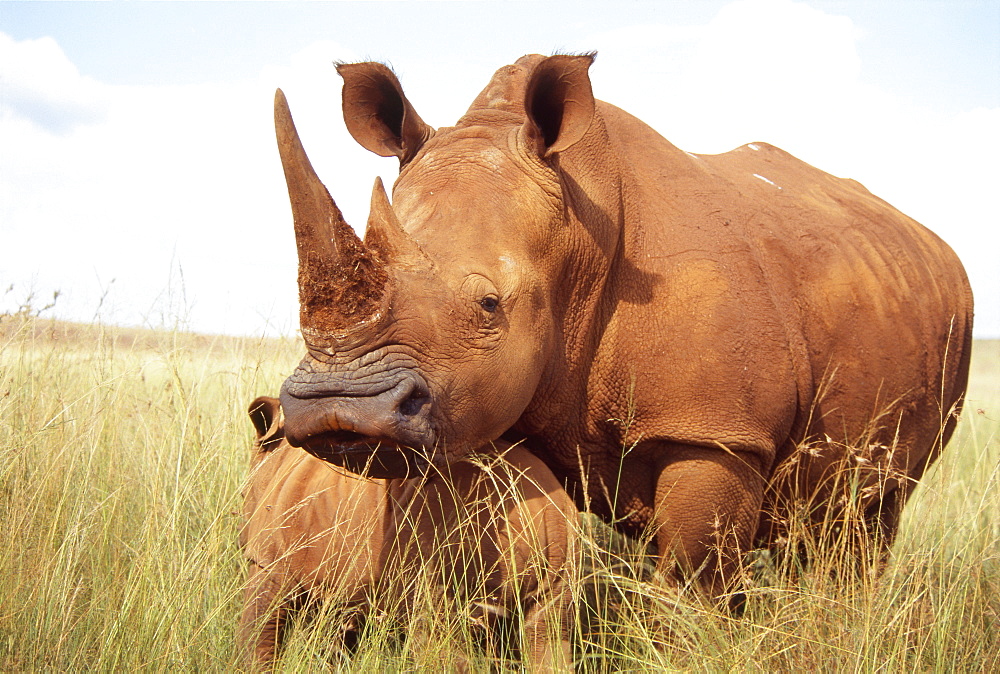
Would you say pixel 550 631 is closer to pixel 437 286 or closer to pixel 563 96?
pixel 437 286

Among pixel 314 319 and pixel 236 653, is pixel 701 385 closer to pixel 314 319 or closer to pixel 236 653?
pixel 314 319

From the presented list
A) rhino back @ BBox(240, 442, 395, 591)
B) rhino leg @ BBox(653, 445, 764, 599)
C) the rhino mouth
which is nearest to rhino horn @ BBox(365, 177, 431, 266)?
the rhino mouth

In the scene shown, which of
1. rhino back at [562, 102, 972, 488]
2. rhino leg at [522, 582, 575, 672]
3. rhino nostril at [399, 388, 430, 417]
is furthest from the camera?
rhino back at [562, 102, 972, 488]

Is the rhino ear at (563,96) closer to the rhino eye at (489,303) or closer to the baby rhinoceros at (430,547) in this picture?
the rhino eye at (489,303)

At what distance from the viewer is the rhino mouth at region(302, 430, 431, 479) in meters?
2.91

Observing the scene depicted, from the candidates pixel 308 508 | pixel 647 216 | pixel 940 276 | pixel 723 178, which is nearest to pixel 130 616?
pixel 308 508

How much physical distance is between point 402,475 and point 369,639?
0.64 metres

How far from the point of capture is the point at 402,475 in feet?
10.2

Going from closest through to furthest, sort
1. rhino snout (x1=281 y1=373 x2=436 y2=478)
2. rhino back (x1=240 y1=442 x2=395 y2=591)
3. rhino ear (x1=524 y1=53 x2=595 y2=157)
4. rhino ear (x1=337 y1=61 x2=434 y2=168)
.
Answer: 1. rhino snout (x1=281 y1=373 x2=436 y2=478)
2. rhino back (x1=240 y1=442 x2=395 y2=591)
3. rhino ear (x1=524 y1=53 x2=595 y2=157)
4. rhino ear (x1=337 y1=61 x2=434 y2=168)

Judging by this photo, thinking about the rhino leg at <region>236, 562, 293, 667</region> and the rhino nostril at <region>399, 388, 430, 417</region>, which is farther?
the rhino leg at <region>236, 562, 293, 667</region>

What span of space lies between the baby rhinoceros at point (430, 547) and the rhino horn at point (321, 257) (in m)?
0.59

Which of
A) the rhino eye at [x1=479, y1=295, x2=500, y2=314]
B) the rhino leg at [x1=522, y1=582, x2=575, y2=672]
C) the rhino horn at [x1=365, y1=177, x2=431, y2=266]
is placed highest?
the rhino horn at [x1=365, y1=177, x2=431, y2=266]

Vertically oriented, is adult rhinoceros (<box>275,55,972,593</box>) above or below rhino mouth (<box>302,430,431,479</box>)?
above

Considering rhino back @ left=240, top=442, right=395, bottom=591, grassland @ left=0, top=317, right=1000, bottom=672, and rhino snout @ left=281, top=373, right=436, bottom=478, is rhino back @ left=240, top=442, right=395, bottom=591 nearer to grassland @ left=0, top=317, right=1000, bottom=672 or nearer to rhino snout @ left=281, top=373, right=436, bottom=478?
grassland @ left=0, top=317, right=1000, bottom=672
